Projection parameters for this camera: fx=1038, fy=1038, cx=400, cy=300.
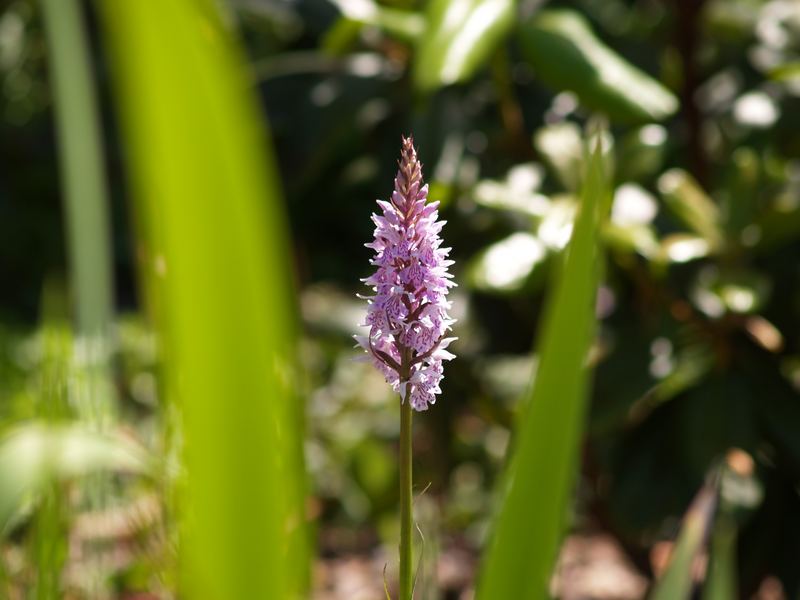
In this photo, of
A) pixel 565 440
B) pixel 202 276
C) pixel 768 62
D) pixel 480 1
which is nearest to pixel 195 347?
pixel 202 276

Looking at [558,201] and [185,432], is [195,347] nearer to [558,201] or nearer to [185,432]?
[185,432]

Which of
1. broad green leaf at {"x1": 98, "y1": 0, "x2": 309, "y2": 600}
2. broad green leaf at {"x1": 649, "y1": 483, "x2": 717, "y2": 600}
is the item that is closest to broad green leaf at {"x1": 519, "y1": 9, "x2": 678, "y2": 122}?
broad green leaf at {"x1": 649, "y1": 483, "x2": 717, "y2": 600}

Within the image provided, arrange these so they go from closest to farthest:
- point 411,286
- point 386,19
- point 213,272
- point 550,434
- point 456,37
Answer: point 213,272 → point 550,434 → point 411,286 → point 456,37 → point 386,19

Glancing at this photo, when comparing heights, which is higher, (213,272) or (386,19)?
(386,19)

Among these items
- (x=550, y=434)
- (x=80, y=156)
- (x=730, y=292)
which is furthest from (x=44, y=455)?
(x=730, y=292)

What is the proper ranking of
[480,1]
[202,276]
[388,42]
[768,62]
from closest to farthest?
[202,276], [480,1], [388,42], [768,62]

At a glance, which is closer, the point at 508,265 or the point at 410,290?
the point at 410,290

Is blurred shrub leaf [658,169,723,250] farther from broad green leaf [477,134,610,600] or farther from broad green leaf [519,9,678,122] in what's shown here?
broad green leaf [477,134,610,600]

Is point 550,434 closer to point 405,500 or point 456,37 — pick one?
point 405,500
